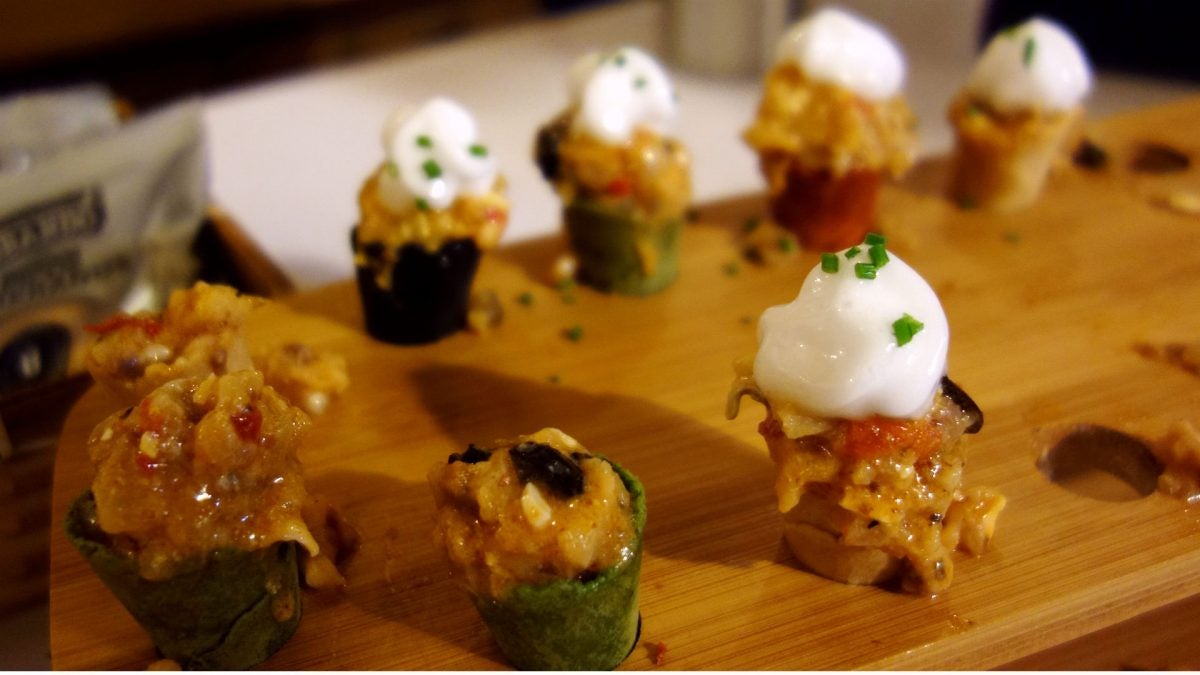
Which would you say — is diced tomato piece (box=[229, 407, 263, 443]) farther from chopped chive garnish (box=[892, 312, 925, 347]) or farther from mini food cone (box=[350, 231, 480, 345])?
chopped chive garnish (box=[892, 312, 925, 347])

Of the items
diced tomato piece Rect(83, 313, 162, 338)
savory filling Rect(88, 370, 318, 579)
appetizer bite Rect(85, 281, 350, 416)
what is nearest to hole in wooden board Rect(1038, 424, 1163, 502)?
savory filling Rect(88, 370, 318, 579)

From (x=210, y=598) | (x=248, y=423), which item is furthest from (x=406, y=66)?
(x=210, y=598)

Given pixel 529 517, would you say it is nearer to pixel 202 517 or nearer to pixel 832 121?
pixel 202 517

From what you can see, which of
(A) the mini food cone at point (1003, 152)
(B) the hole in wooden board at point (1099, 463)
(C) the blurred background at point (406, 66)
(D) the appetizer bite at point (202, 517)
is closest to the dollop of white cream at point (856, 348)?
(B) the hole in wooden board at point (1099, 463)

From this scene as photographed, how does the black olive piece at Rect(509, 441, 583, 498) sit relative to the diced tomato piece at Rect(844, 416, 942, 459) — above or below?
above

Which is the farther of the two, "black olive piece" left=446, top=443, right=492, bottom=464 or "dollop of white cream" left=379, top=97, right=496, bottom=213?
"dollop of white cream" left=379, top=97, right=496, bottom=213

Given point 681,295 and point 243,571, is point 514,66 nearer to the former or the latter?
point 681,295

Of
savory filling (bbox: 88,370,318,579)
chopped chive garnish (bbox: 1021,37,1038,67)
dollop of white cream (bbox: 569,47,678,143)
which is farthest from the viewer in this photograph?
chopped chive garnish (bbox: 1021,37,1038,67)
